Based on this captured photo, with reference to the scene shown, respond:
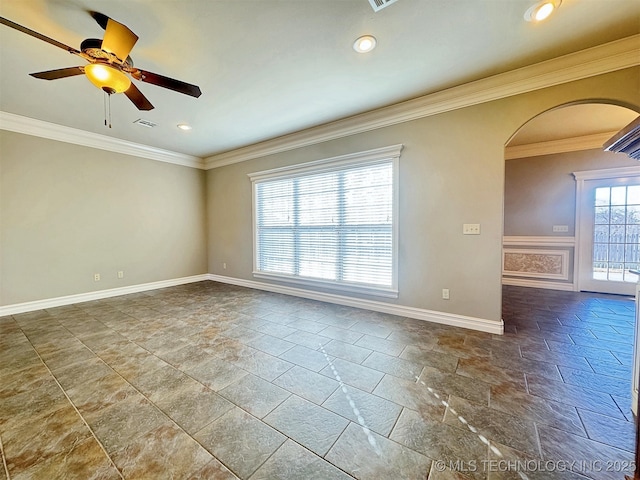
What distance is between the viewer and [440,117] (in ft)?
10.1

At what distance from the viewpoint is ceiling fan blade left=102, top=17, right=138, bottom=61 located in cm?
170

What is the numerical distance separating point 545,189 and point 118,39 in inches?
266

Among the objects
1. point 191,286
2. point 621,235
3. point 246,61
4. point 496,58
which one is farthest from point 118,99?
point 621,235

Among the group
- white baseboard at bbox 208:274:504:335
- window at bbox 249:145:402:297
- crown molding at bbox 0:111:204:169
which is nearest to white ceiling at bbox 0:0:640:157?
crown molding at bbox 0:111:204:169

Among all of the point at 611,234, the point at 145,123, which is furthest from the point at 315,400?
the point at 611,234

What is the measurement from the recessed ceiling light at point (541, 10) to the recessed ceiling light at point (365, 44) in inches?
44.8

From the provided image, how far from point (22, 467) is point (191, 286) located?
4236 mm

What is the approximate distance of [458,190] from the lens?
3012 mm

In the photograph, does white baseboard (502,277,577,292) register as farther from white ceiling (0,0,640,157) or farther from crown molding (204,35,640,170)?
white ceiling (0,0,640,157)

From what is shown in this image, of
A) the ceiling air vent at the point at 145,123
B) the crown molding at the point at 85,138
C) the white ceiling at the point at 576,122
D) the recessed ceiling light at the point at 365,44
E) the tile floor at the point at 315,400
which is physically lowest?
the tile floor at the point at 315,400

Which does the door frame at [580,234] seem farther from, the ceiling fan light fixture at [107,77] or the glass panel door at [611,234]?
the ceiling fan light fixture at [107,77]

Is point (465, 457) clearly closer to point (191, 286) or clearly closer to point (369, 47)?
point (369, 47)

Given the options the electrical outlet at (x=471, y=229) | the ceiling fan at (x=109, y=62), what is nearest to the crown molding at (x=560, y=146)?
the electrical outlet at (x=471, y=229)

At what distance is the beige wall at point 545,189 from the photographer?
4582 mm
